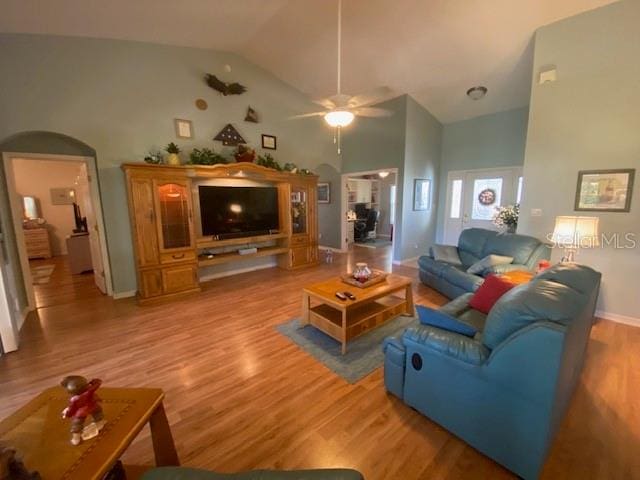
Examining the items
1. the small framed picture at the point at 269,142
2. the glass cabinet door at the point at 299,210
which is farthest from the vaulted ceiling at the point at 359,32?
the glass cabinet door at the point at 299,210

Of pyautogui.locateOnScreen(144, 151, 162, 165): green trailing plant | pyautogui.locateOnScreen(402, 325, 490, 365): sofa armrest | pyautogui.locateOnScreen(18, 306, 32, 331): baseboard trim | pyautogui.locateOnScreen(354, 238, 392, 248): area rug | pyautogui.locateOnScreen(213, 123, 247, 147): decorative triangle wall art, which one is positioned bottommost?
pyautogui.locateOnScreen(18, 306, 32, 331): baseboard trim

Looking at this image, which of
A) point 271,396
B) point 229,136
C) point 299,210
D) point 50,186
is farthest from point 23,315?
point 50,186

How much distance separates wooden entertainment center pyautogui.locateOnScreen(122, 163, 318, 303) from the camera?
375 centimetres

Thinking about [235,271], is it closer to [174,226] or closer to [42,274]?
[174,226]

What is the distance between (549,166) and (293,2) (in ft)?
13.1

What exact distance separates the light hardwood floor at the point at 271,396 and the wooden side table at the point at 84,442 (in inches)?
22.8

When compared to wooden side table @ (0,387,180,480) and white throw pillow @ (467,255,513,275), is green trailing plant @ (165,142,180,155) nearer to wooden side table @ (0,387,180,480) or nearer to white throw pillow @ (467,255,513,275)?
wooden side table @ (0,387,180,480)

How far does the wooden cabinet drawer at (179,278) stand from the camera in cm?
397

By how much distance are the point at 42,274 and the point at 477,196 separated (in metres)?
9.17

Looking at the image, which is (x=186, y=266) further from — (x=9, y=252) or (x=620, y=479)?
(x=620, y=479)

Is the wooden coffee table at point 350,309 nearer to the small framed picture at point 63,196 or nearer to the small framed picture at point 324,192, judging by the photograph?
the small framed picture at point 324,192

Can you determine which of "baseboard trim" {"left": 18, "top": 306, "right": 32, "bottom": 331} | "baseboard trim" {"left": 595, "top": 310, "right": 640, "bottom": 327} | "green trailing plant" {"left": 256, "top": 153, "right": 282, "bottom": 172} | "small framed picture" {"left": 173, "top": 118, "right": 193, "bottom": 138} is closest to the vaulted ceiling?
"small framed picture" {"left": 173, "top": 118, "right": 193, "bottom": 138}

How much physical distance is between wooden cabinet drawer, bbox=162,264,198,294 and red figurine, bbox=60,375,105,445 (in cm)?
308

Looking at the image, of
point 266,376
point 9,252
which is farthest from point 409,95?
point 9,252
